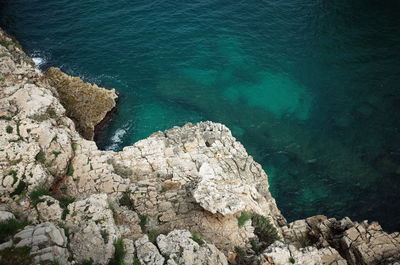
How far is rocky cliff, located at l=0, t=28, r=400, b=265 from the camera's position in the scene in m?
15.1

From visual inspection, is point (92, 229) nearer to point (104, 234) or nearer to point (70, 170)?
point (104, 234)

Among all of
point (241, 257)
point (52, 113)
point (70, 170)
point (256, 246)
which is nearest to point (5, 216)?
point (70, 170)

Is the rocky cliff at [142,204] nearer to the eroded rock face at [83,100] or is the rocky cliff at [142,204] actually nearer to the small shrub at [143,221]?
the small shrub at [143,221]

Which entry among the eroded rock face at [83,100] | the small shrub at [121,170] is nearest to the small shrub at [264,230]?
the small shrub at [121,170]

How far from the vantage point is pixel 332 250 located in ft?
64.9

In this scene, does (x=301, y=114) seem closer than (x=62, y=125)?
No

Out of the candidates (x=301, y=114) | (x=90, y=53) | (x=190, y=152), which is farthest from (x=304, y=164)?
(x=90, y=53)

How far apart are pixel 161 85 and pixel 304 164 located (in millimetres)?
20242

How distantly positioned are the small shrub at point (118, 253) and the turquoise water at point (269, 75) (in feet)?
67.3

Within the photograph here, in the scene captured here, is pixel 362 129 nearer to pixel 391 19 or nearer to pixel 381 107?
pixel 381 107

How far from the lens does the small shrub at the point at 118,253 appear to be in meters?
14.7

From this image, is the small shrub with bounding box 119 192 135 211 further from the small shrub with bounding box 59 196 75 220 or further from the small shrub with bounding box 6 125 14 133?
the small shrub with bounding box 6 125 14 133

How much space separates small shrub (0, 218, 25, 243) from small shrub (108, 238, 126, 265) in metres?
3.99

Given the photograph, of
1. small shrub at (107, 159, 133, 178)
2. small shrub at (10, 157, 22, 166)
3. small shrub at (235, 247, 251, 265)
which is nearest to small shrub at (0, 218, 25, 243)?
small shrub at (10, 157, 22, 166)
